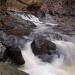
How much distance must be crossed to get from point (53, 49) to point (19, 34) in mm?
1803

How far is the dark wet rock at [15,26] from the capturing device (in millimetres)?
8877

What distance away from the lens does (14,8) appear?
9.53 m

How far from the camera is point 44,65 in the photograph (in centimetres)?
684

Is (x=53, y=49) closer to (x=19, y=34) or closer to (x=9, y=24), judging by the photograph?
(x=19, y=34)

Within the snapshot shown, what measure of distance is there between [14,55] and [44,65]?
3.47 ft

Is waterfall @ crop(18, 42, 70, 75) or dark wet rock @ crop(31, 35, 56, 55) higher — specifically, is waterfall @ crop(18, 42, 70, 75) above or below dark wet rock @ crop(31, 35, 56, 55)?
below

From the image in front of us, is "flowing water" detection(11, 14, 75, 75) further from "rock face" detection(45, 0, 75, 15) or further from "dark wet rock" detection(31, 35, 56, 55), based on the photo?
"rock face" detection(45, 0, 75, 15)

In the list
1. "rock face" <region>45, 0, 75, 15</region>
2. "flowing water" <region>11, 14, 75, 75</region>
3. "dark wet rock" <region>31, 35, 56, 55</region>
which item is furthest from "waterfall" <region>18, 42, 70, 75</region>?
"rock face" <region>45, 0, 75, 15</region>

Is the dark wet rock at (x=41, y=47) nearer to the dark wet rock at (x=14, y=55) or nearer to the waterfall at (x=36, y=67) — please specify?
the waterfall at (x=36, y=67)

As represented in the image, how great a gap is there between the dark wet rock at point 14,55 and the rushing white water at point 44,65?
0.65 ft

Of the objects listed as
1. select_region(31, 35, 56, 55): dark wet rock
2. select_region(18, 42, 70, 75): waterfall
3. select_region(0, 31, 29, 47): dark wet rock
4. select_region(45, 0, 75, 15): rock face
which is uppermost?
select_region(45, 0, 75, 15): rock face

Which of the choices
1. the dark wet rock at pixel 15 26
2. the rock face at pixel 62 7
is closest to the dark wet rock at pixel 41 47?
the dark wet rock at pixel 15 26

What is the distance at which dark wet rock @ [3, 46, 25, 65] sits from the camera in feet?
20.5

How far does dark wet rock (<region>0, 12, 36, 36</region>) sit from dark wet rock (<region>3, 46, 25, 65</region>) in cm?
205
